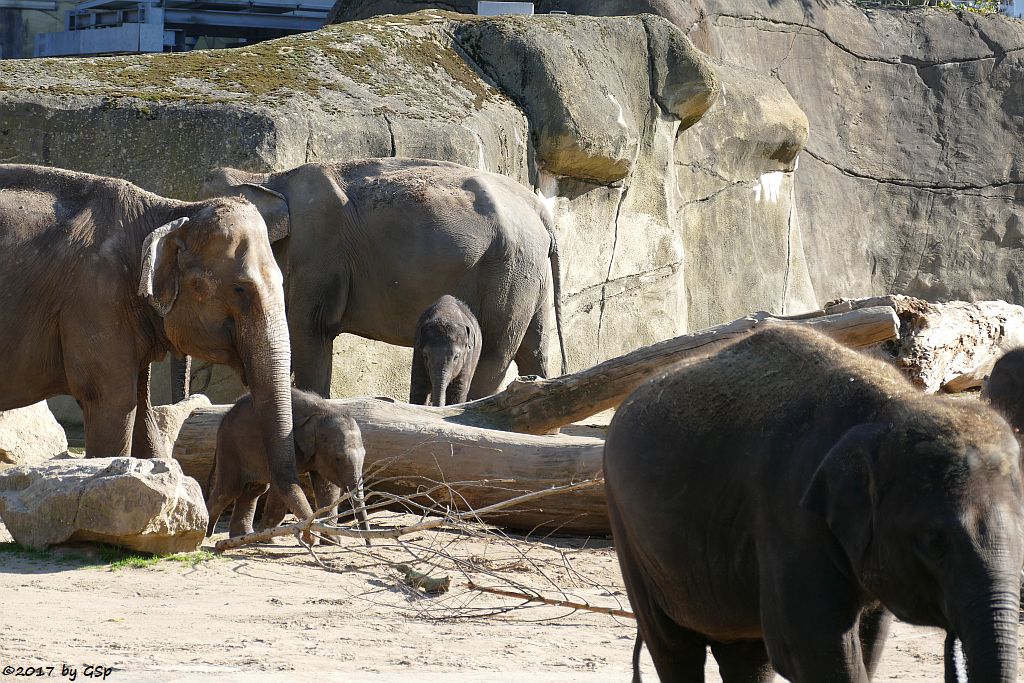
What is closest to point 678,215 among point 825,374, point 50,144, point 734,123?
point 734,123

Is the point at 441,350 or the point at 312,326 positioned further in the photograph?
the point at 312,326

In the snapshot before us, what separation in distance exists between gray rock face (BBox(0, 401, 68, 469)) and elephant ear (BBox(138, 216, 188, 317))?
2.02 m

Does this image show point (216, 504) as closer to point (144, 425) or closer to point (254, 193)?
point (144, 425)

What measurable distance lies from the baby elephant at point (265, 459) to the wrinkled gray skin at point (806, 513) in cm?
309

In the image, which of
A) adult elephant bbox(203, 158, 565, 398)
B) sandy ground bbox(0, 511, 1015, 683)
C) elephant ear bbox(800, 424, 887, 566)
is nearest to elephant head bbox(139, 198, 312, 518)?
sandy ground bbox(0, 511, 1015, 683)

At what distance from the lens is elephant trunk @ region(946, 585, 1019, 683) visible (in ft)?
8.11

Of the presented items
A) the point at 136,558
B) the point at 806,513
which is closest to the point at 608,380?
the point at 136,558

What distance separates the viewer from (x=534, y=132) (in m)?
11.5

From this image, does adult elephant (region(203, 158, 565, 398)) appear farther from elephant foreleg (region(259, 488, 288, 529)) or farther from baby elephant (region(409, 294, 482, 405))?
elephant foreleg (region(259, 488, 288, 529))

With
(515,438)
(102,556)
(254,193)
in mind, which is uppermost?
(254,193)

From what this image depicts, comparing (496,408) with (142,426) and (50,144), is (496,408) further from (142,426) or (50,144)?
(50,144)

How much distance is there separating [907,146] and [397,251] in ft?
33.5

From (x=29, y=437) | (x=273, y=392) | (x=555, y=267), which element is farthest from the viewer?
(x=555, y=267)

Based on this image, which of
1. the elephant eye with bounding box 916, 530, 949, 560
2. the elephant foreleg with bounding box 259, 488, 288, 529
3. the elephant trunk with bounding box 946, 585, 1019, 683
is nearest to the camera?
the elephant trunk with bounding box 946, 585, 1019, 683
